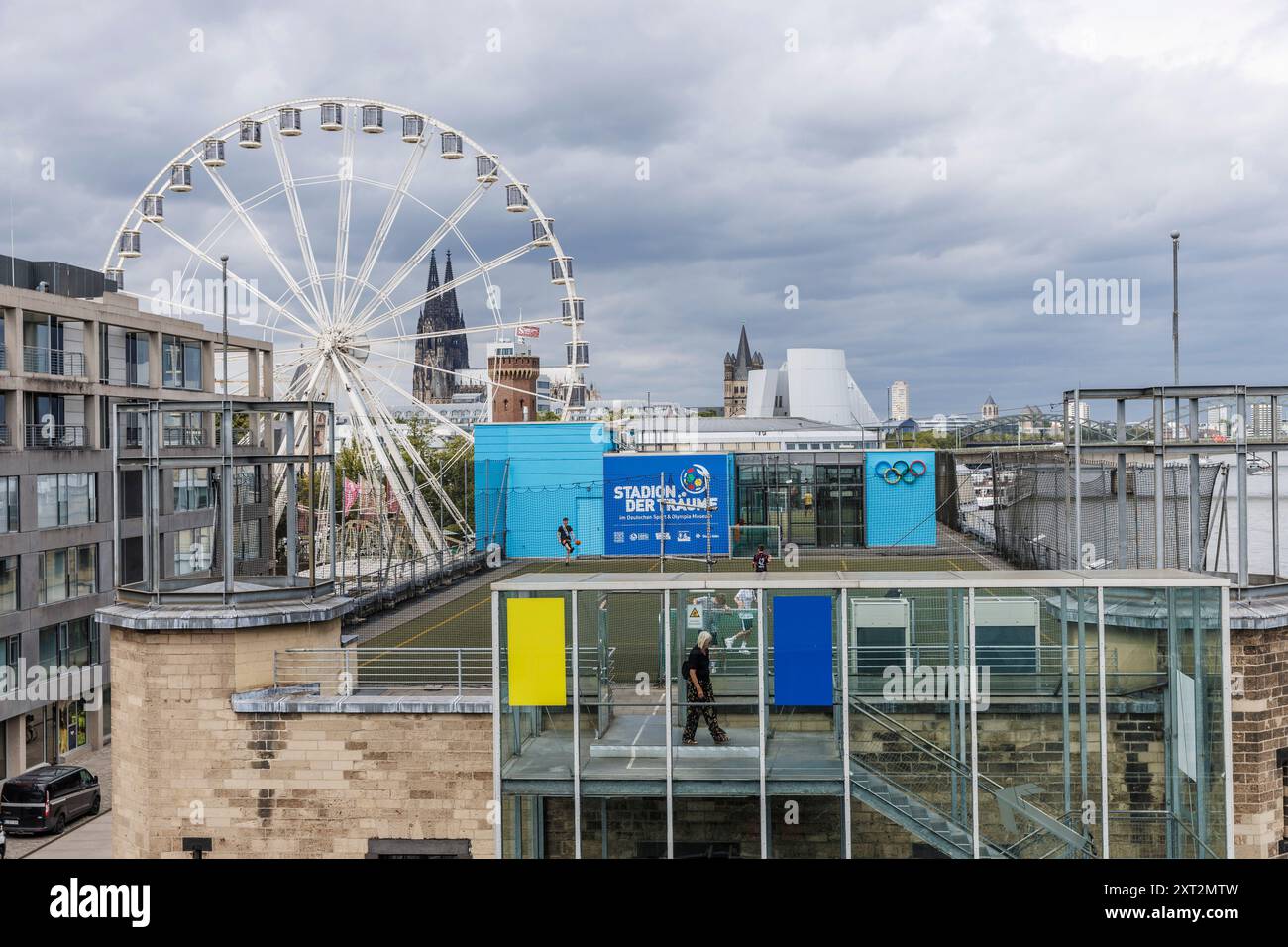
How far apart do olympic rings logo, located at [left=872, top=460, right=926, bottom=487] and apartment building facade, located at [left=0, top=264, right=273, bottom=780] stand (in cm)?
2402

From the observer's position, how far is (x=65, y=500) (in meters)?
39.0

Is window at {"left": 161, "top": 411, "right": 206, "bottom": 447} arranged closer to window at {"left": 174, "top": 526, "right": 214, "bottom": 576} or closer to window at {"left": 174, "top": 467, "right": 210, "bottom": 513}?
window at {"left": 174, "top": 467, "right": 210, "bottom": 513}

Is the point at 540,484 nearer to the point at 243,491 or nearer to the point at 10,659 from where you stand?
the point at 243,491

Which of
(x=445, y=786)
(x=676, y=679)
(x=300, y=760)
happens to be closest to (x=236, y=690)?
(x=300, y=760)

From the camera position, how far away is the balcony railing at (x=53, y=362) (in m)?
39.1

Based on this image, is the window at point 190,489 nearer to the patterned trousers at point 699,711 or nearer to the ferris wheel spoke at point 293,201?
the ferris wheel spoke at point 293,201

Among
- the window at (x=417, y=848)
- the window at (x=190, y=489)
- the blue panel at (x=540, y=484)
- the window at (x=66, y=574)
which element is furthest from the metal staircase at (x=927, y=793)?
the window at (x=190, y=489)

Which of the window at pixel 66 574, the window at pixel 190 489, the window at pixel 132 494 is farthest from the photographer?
the window at pixel 190 489

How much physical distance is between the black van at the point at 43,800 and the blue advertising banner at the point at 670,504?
22601mm

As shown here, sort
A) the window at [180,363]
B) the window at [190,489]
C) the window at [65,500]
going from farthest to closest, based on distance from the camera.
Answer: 1. the window at [180,363]
2. the window at [190,489]
3. the window at [65,500]

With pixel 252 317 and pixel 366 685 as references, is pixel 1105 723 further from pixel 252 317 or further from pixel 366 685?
pixel 252 317

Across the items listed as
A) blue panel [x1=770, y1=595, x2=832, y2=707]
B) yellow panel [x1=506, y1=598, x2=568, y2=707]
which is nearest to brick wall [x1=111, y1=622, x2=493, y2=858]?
yellow panel [x1=506, y1=598, x2=568, y2=707]

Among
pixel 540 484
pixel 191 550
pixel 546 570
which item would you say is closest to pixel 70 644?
pixel 191 550

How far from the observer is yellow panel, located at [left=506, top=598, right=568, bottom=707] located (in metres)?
14.3
